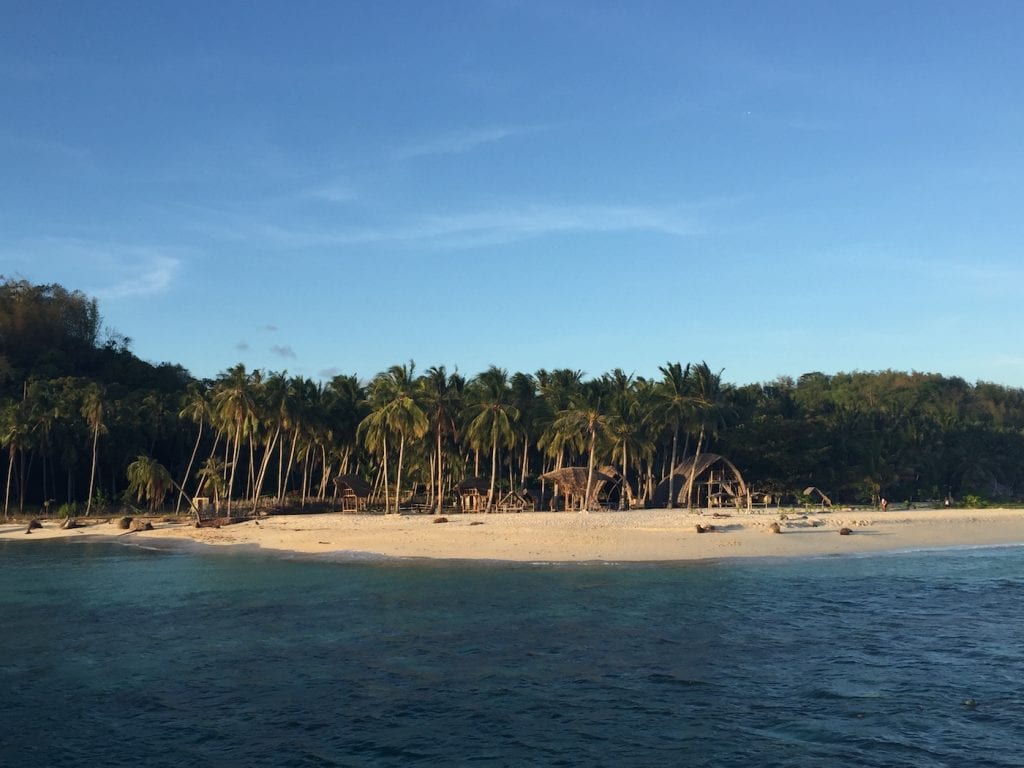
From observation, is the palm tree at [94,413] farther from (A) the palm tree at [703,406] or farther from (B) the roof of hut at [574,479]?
(A) the palm tree at [703,406]

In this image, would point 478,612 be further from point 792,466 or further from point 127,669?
point 792,466

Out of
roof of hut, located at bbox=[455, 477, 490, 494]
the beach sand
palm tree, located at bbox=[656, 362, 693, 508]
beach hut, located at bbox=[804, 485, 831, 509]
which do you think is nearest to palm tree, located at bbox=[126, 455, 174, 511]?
the beach sand

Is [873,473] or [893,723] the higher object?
[873,473]

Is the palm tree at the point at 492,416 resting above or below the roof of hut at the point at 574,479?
above

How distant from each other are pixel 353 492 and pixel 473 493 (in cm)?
900

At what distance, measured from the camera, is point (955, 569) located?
32.9 m

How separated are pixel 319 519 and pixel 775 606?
3447 centimetres

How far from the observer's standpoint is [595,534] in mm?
41875

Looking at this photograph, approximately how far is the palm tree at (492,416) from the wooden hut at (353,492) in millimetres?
8741

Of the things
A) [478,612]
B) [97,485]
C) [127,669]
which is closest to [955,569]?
[478,612]

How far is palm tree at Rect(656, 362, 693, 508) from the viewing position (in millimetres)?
A: 60562

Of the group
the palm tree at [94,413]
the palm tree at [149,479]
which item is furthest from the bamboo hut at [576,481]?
the palm tree at [94,413]

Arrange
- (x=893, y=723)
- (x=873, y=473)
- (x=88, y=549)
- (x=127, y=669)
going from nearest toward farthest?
(x=893, y=723)
(x=127, y=669)
(x=88, y=549)
(x=873, y=473)

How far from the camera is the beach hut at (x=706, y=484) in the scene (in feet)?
193
